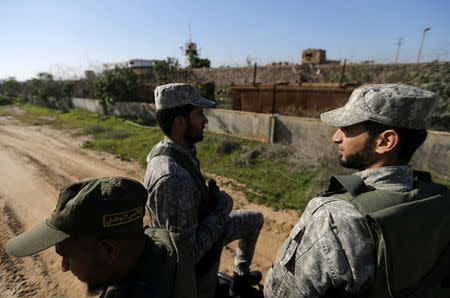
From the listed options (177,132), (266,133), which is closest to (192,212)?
(177,132)

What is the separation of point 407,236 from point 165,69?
18.3 meters

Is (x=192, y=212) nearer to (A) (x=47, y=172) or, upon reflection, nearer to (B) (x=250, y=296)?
(B) (x=250, y=296)

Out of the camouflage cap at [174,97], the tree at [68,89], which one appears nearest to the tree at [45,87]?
the tree at [68,89]

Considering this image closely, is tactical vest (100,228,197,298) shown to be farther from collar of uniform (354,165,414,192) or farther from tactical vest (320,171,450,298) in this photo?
collar of uniform (354,165,414,192)

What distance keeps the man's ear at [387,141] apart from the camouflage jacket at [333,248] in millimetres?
108

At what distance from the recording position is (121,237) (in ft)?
3.52

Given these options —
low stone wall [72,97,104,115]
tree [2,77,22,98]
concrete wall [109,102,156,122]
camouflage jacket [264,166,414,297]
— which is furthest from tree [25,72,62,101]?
camouflage jacket [264,166,414,297]

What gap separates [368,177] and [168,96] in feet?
5.88

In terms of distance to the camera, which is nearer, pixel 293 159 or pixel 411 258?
pixel 411 258

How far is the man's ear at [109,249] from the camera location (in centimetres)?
104

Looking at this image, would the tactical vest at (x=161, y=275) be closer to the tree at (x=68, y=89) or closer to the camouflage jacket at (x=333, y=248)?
the camouflage jacket at (x=333, y=248)

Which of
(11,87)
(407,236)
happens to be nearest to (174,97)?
(407,236)

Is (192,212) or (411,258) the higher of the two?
(411,258)

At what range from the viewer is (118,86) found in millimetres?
14211
